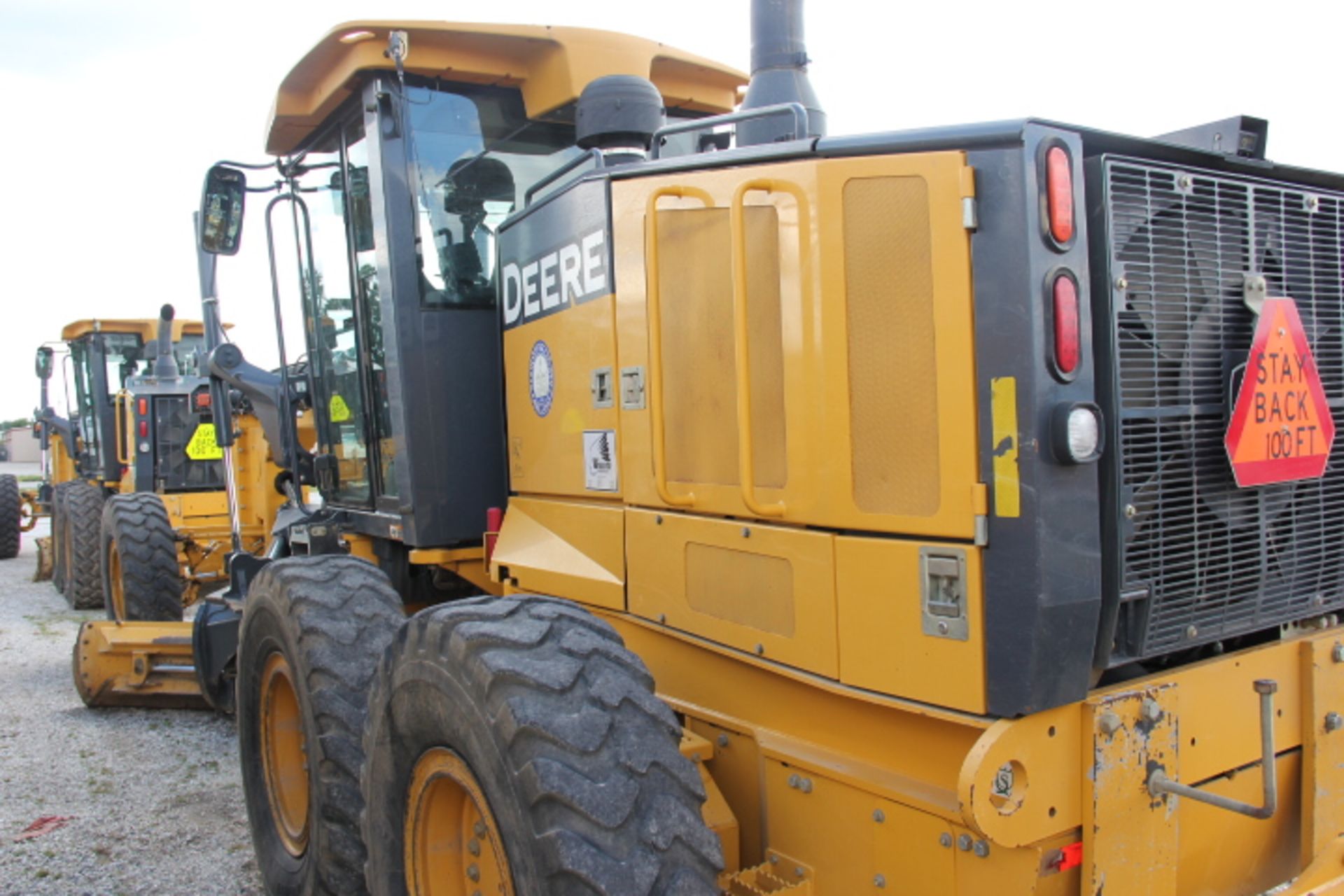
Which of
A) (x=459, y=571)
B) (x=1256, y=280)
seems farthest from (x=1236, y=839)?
(x=459, y=571)

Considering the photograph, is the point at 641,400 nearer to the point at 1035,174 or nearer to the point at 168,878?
the point at 1035,174

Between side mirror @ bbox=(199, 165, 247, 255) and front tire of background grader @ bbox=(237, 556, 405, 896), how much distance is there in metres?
1.65

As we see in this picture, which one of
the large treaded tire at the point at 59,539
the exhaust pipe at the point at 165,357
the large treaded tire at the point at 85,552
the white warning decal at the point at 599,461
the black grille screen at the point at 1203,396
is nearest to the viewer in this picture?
the black grille screen at the point at 1203,396

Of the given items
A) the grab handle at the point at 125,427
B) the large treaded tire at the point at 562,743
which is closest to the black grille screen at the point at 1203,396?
the large treaded tire at the point at 562,743

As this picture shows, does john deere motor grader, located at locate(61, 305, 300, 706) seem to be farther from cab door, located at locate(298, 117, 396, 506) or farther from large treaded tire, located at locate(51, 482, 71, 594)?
cab door, located at locate(298, 117, 396, 506)

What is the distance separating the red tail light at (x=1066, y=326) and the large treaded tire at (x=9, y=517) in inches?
640

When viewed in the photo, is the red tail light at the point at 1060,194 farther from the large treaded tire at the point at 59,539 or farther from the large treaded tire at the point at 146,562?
the large treaded tire at the point at 59,539

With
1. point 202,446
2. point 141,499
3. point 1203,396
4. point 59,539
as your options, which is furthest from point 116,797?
point 59,539

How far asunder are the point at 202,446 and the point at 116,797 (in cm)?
662

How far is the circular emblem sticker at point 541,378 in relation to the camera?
3289 millimetres

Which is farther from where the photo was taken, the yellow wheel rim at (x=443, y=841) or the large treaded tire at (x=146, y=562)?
the large treaded tire at (x=146, y=562)

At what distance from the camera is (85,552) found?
10773mm

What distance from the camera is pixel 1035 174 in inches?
80.2

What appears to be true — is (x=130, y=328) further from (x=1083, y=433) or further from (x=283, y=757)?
(x=1083, y=433)
